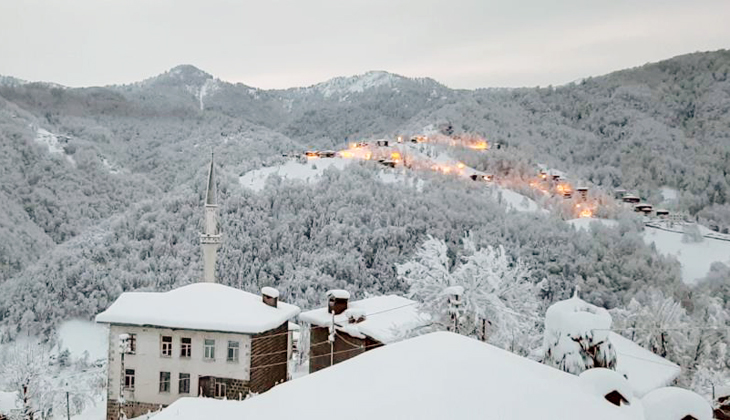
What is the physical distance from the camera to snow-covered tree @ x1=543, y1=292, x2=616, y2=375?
45.3ft

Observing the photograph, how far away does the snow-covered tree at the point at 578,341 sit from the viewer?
45.3ft

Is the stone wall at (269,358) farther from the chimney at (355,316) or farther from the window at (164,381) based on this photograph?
the window at (164,381)

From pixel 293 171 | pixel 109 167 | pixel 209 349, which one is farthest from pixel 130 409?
pixel 109 167

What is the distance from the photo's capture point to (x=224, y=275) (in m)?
61.7

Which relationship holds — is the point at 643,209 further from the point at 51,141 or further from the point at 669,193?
the point at 51,141

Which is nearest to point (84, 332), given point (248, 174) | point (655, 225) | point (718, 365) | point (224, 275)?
point (224, 275)

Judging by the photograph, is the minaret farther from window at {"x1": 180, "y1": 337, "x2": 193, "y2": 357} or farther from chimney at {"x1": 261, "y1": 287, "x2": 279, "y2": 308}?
window at {"x1": 180, "y1": 337, "x2": 193, "y2": 357}

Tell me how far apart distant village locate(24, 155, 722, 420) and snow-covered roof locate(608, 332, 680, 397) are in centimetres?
7

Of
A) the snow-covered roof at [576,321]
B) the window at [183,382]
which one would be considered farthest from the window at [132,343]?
the snow-covered roof at [576,321]

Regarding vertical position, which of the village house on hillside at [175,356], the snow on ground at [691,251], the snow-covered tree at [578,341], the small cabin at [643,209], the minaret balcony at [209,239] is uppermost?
A: the snow-covered tree at [578,341]

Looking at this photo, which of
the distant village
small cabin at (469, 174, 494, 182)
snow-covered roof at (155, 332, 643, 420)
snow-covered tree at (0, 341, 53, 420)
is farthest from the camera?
small cabin at (469, 174, 494, 182)

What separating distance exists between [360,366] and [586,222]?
71.3 metres

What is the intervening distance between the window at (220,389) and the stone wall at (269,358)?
3.22ft

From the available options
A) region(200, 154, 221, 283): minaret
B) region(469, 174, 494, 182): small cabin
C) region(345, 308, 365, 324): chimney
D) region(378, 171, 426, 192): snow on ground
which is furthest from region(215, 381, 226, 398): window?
region(469, 174, 494, 182): small cabin
